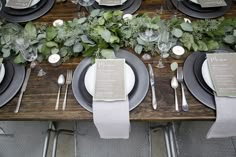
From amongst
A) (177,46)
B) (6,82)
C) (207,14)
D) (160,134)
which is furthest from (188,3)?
(6,82)

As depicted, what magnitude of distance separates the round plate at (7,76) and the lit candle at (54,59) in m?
0.13

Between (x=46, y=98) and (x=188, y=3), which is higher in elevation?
(x=188, y=3)

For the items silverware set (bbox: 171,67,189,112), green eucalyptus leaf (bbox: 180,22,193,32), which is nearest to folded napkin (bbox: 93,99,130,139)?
silverware set (bbox: 171,67,189,112)

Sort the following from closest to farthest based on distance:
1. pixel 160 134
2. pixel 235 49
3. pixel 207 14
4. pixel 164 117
Result: pixel 164 117 < pixel 235 49 < pixel 207 14 < pixel 160 134

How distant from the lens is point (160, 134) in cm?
117

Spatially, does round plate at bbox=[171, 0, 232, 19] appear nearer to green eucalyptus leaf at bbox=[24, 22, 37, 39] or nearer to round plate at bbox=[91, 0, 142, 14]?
round plate at bbox=[91, 0, 142, 14]

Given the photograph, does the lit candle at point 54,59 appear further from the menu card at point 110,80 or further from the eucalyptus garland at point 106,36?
the menu card at point 110,80

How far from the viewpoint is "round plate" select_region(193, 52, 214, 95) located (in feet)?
2.36

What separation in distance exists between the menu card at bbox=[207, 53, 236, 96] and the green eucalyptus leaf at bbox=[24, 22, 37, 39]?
2.08 ft

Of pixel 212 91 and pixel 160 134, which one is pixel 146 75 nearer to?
pixel 212 91

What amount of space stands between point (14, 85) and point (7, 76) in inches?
1.9

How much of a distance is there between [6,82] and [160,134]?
0.78 metres

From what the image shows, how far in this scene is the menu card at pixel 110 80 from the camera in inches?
27.0

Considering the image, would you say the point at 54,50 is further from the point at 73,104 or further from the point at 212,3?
the point at 212,3
